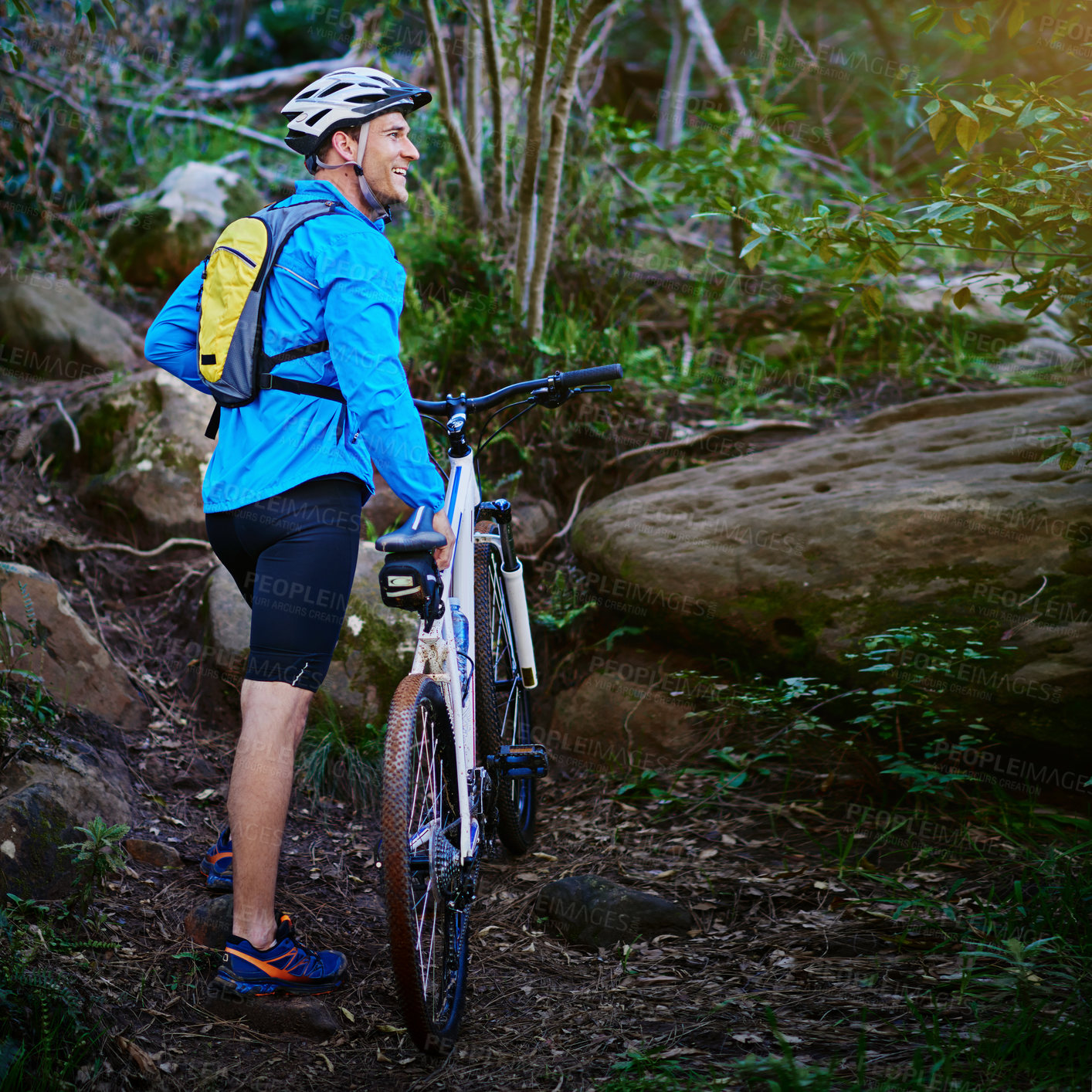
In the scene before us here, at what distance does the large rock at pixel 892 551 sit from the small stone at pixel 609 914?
105cm

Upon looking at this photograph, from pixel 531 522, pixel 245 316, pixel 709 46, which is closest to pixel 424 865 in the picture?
pixel 245 316

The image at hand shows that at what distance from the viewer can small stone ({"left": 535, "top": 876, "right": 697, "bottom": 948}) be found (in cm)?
261

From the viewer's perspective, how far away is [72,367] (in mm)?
5066

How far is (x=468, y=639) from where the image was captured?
2.62 meters

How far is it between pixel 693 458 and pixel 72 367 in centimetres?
345

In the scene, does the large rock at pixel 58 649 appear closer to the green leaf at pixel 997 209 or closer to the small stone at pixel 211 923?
the small stone at pixel 211 923

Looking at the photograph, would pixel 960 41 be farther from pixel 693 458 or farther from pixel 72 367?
pixel 72 367

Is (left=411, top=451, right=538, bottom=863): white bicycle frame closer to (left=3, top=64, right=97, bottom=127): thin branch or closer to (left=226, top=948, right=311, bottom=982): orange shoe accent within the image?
(left=226, top=948, right=311, bottom=982): orange shoe accent

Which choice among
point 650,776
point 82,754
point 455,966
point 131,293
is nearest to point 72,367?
point 131,293

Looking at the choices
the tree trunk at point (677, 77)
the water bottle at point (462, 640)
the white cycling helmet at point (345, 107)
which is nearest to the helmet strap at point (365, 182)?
the white cycling helmet at point (345, 107)

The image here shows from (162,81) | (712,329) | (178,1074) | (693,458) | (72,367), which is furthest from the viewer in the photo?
(162,81)

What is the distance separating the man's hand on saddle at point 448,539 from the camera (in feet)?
7.36

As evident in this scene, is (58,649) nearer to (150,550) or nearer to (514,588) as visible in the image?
(150,550)

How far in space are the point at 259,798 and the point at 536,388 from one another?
1.43 m
